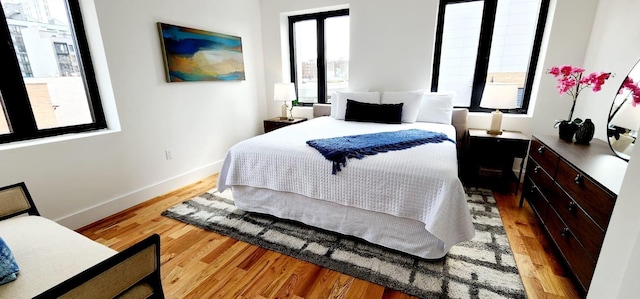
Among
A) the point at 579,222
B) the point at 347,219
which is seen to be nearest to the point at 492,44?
the point at 579,222

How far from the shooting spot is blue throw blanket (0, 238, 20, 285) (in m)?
0.96

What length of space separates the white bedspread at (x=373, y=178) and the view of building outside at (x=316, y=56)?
185 centimetres

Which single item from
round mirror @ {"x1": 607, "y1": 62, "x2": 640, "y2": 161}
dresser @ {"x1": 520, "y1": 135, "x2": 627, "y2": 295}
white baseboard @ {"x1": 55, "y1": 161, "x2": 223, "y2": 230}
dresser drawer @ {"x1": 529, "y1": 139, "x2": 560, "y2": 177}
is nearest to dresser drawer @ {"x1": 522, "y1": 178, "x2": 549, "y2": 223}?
dresser @ {"x1": 520, "y1": 135, "x2": 627, "y2": 295}

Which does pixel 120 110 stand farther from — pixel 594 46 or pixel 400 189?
pixel 594 46

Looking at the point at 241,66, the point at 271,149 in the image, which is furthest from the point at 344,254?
the point at 241,66

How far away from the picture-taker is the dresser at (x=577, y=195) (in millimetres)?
1298

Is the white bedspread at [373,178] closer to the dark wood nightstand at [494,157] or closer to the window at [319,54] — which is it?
the dark wood nightstand at [494,157]

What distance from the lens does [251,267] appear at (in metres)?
1.78

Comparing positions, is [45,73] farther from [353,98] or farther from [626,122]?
[626,122]

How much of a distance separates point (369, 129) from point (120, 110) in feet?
7.88

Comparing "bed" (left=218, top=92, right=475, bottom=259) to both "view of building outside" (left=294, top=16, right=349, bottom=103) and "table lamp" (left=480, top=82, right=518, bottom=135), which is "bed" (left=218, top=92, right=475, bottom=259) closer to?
"table lamp" (left=480, top=82, right=518, bottom=135)

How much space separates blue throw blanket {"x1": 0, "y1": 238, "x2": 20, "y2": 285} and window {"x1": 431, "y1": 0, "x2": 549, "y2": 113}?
385 cm

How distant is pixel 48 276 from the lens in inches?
39.7

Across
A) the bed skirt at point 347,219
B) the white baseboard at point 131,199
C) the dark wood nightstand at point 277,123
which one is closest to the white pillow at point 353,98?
the dark wood nightstand at point 277,123
